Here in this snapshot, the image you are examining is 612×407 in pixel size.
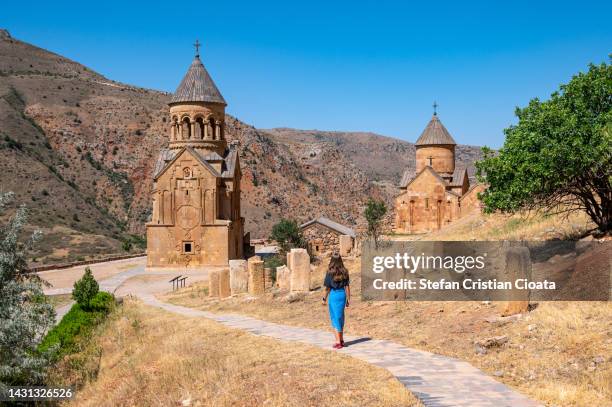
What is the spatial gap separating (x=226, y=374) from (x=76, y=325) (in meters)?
9.50

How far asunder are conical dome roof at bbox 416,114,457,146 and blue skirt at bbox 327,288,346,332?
3224 centimetres

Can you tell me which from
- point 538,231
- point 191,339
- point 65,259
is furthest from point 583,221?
point 65,259

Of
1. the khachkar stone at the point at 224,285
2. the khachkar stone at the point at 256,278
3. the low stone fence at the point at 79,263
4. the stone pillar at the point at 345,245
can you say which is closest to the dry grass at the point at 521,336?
the khachkar stone at the point at 256,278

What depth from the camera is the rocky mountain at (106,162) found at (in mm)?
61688

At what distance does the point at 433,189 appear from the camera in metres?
40.4

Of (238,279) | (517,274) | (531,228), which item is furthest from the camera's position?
(238,279)

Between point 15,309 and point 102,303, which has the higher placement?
point 15,309

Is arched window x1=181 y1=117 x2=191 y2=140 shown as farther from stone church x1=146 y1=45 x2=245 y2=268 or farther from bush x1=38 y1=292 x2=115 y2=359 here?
bush x1=38 y1=292 x2=115 y2=359

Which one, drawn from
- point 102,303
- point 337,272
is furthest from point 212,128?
point 337,272

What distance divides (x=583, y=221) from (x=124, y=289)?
1816cm

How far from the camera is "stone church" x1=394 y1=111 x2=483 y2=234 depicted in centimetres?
3991

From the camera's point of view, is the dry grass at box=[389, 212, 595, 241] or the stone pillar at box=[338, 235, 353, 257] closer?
the dry grass at box=[389, 212, 595, 241]

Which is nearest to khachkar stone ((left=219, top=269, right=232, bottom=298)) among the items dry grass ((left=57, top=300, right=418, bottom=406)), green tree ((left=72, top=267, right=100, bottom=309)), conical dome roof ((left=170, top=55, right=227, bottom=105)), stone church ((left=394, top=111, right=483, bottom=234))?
green tree ((left=72, top=267, right=100, bottom=309))

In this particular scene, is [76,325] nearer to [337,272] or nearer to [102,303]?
[102,303]
